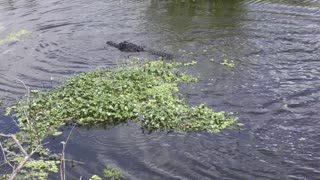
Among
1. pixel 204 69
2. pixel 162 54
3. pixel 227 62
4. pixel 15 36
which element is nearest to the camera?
pixel 204 69

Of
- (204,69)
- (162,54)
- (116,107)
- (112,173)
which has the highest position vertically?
(162,54)

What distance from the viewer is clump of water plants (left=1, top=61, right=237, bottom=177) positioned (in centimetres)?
875

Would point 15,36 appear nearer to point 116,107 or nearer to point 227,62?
point 227,62

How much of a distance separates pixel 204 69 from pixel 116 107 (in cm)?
343

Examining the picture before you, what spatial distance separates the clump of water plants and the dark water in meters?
0.33

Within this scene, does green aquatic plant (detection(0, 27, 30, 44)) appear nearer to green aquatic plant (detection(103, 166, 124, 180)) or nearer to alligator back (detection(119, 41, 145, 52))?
alligator back (detection(119, 41, 145, 52))

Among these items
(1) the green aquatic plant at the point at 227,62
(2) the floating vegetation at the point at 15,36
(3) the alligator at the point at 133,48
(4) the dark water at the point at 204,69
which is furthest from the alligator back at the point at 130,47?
(2) the floating vegetation at the point at 15,36

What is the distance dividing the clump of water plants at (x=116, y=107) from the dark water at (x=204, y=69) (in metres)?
0.33

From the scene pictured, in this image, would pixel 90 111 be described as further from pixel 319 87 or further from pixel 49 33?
pixel 49 33

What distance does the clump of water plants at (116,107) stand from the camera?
8.75 metres

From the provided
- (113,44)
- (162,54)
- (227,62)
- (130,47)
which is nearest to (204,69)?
(227,62)

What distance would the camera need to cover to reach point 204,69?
1185 cm

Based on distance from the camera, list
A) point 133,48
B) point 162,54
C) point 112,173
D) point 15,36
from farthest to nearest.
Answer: point 15,36
point 133,48
point 162,54
point 112,173

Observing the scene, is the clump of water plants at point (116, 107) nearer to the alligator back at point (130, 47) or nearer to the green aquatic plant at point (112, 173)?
the green aquatic plant at point (112, 173)
